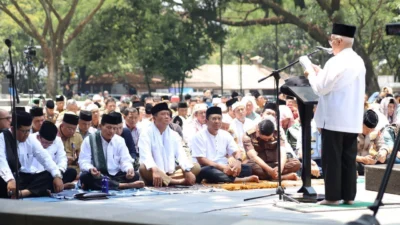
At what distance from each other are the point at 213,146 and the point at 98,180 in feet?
8.26

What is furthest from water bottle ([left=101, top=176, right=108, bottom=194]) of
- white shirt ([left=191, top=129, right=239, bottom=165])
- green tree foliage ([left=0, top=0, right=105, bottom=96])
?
green tree foliage ([left=0, top=0, right=105, bottom=96])

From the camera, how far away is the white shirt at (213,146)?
14516mm

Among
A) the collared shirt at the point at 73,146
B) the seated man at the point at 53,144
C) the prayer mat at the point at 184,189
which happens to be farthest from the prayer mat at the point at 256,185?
the seated man at the point at 53,144

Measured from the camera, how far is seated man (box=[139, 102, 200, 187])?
13453mm

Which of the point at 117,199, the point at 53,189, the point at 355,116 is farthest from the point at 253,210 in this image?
the point at 53,189

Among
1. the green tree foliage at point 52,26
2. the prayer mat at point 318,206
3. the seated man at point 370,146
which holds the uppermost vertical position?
the green tree foliage at point 52,26

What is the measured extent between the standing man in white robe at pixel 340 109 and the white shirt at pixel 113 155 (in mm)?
4268

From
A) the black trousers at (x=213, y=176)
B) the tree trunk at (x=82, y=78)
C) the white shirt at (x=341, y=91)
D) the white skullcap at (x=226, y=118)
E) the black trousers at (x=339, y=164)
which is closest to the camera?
the white shirt at (x=341, y=91)

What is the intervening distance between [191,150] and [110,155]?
76.6 inches

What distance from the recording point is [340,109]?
31.1 ft

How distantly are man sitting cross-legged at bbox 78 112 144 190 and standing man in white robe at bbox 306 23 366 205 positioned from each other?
4.20m

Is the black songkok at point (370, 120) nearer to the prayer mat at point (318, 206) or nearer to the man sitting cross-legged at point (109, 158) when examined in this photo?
the man sitting cross-legged at point (109, 158)

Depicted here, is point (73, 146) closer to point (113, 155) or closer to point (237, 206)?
point (113, 155)

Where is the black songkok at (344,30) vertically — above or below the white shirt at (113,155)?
above
